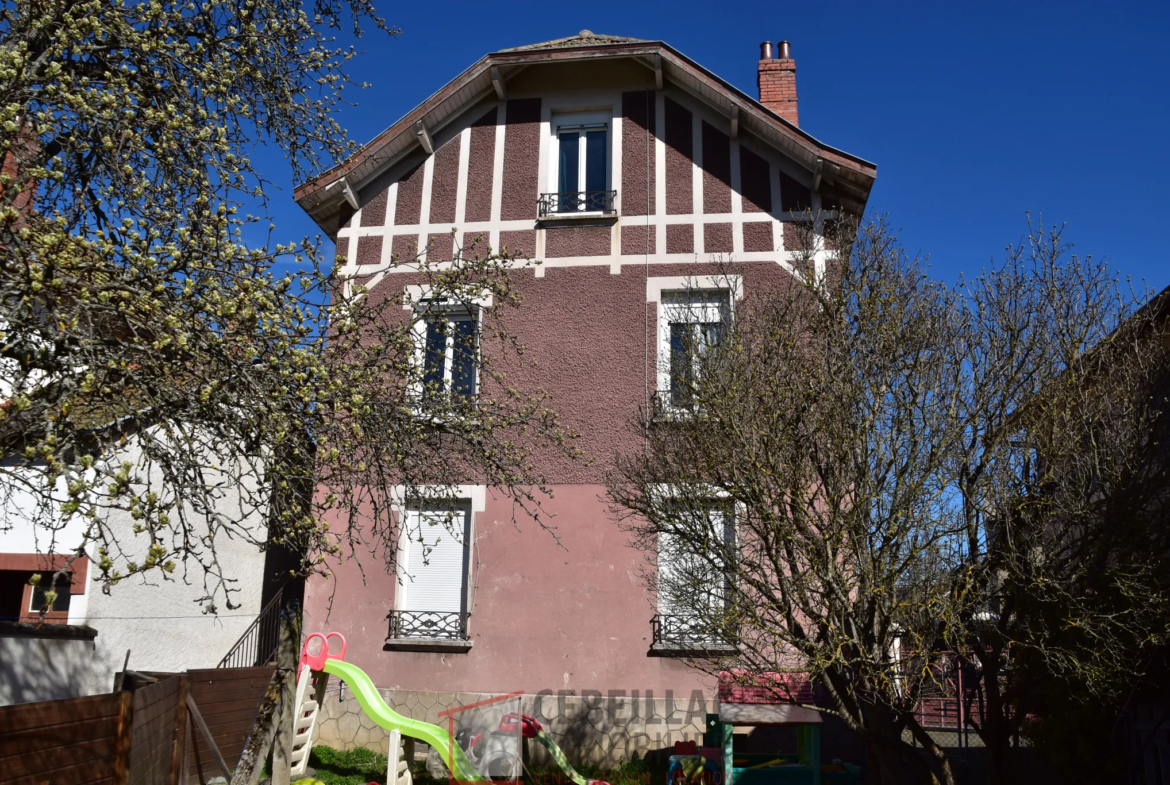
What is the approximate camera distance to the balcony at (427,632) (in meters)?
11.8

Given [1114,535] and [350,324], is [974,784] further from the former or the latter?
[350,324]

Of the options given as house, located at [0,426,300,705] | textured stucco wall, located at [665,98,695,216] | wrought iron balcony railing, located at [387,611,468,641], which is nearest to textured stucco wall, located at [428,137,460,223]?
textured stucco wall, located at [665,98,695,216]

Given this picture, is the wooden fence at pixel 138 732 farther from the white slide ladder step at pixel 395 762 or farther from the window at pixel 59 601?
the window at pixel 59 601

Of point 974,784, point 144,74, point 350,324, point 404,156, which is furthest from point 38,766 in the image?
point 404,156

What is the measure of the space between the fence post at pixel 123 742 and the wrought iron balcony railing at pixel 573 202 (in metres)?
8.91

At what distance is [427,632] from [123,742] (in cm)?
615

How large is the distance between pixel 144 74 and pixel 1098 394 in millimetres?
7658

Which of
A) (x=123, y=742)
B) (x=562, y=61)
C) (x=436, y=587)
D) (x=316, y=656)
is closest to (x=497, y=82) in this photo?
(x=562, y=61)

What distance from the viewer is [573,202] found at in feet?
44.4

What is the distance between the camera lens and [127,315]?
5.20 m

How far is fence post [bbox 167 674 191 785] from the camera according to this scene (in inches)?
298

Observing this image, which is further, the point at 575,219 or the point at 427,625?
the point at 575,219

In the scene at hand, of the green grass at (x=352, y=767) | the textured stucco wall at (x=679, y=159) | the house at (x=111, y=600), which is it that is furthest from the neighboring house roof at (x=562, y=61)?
the green grass at (x=352, y=767)

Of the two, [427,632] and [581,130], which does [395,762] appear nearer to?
[427,632]
